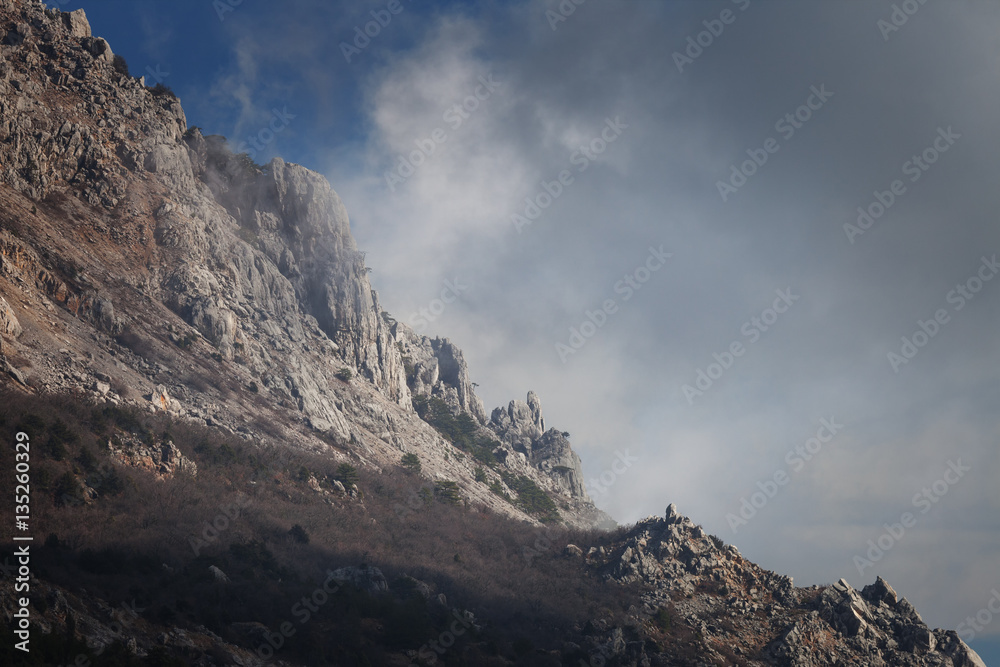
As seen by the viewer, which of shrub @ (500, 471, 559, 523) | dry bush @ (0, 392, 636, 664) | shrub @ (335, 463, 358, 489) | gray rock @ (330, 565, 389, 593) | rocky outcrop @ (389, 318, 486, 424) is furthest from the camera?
rocky outcrop @ (389, 318, 486, 424)

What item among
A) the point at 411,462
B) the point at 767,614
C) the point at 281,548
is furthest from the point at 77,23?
the point at 767,614

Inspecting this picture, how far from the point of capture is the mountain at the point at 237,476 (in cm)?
3472

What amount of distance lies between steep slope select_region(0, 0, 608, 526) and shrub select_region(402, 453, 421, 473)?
2072mm

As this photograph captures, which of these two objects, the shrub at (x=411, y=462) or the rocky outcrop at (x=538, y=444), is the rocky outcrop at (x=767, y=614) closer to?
the shrub at (x=411, y=462)

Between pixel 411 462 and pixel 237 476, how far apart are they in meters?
33.7

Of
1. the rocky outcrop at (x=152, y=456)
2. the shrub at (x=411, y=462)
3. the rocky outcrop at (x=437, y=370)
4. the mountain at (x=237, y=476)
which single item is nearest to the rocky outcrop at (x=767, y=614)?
the mountain at (x=237, y=476)

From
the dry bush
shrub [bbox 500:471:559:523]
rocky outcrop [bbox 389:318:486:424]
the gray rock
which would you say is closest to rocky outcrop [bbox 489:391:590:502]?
rocky outcrop [bbox 389:318:486:424]

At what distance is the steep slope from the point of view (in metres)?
56.4

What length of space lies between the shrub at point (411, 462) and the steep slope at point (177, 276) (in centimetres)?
207

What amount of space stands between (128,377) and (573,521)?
271ft

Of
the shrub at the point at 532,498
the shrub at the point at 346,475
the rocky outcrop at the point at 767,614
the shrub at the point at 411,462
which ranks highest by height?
the shrub at the point at 532,498

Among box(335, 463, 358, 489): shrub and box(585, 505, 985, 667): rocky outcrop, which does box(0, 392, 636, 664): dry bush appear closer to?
box(335, 463, 358, 489): shrub

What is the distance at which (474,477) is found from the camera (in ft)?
328

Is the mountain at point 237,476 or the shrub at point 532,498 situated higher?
the shrub at point 532,498
